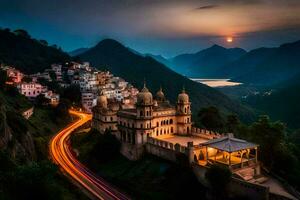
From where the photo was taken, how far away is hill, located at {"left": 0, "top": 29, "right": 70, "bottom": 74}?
131m

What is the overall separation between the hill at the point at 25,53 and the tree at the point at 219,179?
322 feet

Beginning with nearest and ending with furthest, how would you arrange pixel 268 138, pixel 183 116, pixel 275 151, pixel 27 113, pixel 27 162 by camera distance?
pixel 27 162, pixel 275 151, pixel 268 138, pixel 183 116, pixel 27 113

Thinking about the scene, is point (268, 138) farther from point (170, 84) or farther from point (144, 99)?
point (170, 84)

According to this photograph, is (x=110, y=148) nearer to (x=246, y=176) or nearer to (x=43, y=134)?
(x=43, y=134)

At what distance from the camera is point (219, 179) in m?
40.9

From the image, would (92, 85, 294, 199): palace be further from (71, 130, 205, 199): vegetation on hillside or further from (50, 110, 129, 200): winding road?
(50, 110, 129, 200): winding road

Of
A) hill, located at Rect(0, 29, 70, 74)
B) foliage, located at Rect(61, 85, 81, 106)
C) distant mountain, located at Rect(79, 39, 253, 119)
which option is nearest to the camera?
foliage, located at Rect(61, 85, 81, 106)

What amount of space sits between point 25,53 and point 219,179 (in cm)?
12610

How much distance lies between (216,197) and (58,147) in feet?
112

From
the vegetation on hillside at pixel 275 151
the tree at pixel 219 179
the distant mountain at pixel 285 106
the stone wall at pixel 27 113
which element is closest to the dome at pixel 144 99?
the vegetation on hillside at pixel 275 151

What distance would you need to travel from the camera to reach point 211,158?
48062mm

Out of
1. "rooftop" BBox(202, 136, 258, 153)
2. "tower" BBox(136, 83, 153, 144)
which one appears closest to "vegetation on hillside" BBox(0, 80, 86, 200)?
"tower" BBox(136, 83, 153, 144)

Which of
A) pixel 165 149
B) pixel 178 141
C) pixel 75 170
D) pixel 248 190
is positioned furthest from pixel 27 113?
pixel 248 190

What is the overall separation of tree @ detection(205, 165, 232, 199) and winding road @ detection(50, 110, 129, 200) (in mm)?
12034
